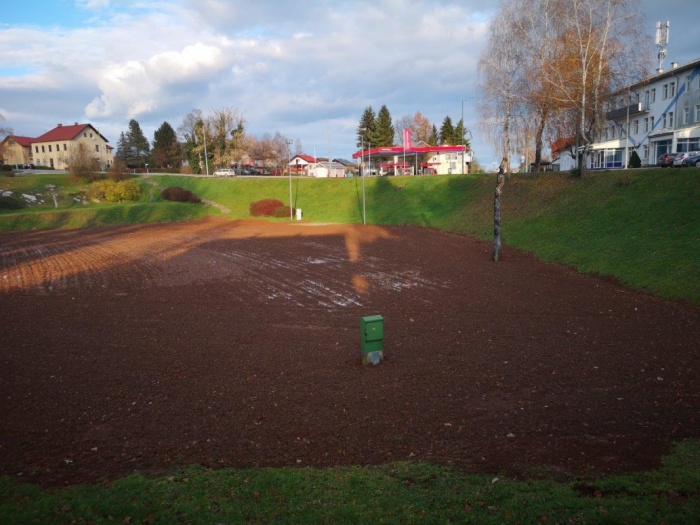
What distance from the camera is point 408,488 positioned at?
509cm

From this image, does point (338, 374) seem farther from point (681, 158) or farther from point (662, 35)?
point (662, 35)

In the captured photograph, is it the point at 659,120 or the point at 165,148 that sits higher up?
the point at 165,148

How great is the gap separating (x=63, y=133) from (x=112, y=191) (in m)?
48.3

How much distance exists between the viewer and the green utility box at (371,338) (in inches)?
366

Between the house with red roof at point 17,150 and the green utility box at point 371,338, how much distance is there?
9697cm

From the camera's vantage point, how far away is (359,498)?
191 inches

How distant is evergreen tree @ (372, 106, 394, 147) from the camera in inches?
3312

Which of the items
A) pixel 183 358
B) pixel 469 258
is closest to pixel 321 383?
pixel 183 358

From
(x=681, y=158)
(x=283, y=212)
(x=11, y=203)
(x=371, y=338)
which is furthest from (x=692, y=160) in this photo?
(x=11, y=203)

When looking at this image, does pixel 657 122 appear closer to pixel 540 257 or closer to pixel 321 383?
pixel 540 257

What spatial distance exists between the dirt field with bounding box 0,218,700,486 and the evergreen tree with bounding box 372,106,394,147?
69145mm

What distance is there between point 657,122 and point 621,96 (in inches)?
954

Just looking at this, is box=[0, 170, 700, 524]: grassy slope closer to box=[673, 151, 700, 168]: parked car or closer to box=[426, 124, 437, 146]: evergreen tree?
box=[673, 151, 700, 168]: parked car

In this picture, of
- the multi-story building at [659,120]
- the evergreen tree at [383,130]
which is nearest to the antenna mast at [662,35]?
the multi-story building at [659,120]
